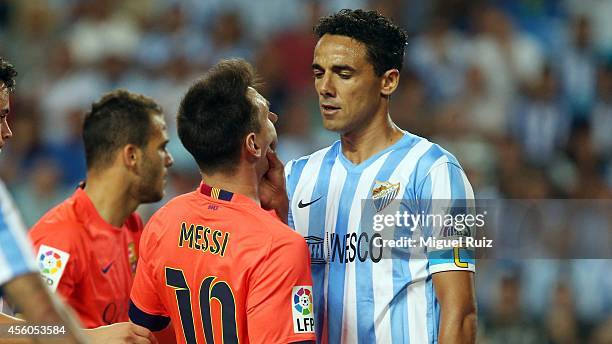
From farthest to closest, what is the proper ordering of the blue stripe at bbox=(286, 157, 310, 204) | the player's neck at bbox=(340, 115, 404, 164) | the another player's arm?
the blue stripe at bbox=(286, 157, 310, 204)
the player's neck at bbox=(340, 115, 404, 164)
the another player's arm

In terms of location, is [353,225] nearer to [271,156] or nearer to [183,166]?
[271,156]

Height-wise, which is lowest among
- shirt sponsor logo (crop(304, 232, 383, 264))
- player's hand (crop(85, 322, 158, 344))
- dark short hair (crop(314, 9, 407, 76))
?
player's hand (crop(85, 322, 158, 344))

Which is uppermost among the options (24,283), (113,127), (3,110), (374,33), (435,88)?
(435,88)

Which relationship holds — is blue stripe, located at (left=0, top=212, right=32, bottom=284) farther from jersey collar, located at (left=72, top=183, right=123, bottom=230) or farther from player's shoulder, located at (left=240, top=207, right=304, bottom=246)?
jersey collar, located at (left=72, top=183, right=123, bottom=230)

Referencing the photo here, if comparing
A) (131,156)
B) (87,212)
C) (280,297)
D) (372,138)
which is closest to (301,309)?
(280,297)

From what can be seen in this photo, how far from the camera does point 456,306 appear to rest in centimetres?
360

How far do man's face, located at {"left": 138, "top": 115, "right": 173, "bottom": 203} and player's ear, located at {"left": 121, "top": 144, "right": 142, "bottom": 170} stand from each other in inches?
1.3

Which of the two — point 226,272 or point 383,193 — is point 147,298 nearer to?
point 226,272

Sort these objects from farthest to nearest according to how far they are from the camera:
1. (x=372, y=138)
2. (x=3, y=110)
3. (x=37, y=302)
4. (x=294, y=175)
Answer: (x=294, y=175) < (x=372, y=138) < (x=3, y=110) < (x=37, y=302)

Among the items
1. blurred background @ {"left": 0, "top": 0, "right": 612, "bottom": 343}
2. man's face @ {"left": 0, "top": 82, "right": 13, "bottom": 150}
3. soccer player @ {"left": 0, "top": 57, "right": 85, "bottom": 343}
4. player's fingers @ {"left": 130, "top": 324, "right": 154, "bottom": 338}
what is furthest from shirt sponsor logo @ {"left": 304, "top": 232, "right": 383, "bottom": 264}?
blurred background @ {"left": 0, "top": 0, "right": 612, "bottom": 343}

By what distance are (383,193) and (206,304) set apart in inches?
37.7

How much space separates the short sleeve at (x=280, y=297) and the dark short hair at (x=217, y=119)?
0.45 meters

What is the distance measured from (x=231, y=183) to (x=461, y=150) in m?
4.86

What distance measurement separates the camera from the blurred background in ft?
23.2
